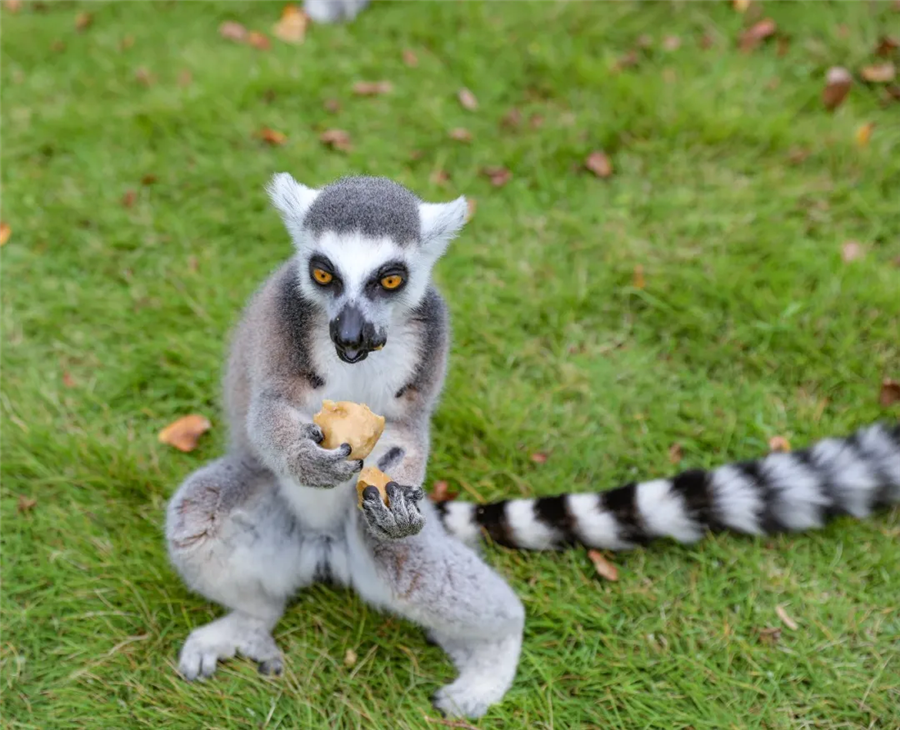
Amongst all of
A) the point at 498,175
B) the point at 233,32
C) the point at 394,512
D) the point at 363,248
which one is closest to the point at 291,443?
the point at 394,512

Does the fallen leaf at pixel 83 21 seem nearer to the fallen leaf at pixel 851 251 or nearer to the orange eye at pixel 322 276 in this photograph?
the orange eye at pixel 322 276

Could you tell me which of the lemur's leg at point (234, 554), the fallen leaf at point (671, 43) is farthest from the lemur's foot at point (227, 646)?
the fallen leaf at point (671, 43)

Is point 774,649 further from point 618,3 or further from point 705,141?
point 618,3

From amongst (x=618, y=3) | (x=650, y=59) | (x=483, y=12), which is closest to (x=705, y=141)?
(x=650, y=59)

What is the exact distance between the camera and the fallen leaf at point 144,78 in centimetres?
529

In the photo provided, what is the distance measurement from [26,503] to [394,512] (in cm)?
181

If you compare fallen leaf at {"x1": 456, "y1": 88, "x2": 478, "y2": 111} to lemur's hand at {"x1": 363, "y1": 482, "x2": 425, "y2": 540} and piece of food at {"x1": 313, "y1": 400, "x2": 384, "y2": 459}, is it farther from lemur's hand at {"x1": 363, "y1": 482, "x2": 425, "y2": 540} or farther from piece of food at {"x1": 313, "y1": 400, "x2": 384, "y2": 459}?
lemur's hand at {"x1": 363, "y1": 482, "x2": 425, "y2": 540}

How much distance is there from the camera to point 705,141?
16.0 ft

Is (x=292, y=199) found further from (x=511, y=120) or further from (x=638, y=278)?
(x=511, y=120)

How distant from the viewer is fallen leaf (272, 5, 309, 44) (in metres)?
5.54

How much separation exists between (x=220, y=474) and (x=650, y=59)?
13.6 feet

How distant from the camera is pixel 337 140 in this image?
4883mm

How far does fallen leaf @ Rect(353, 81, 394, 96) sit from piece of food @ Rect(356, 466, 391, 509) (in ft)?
11.0

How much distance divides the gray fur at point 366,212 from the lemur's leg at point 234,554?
3.23ft
